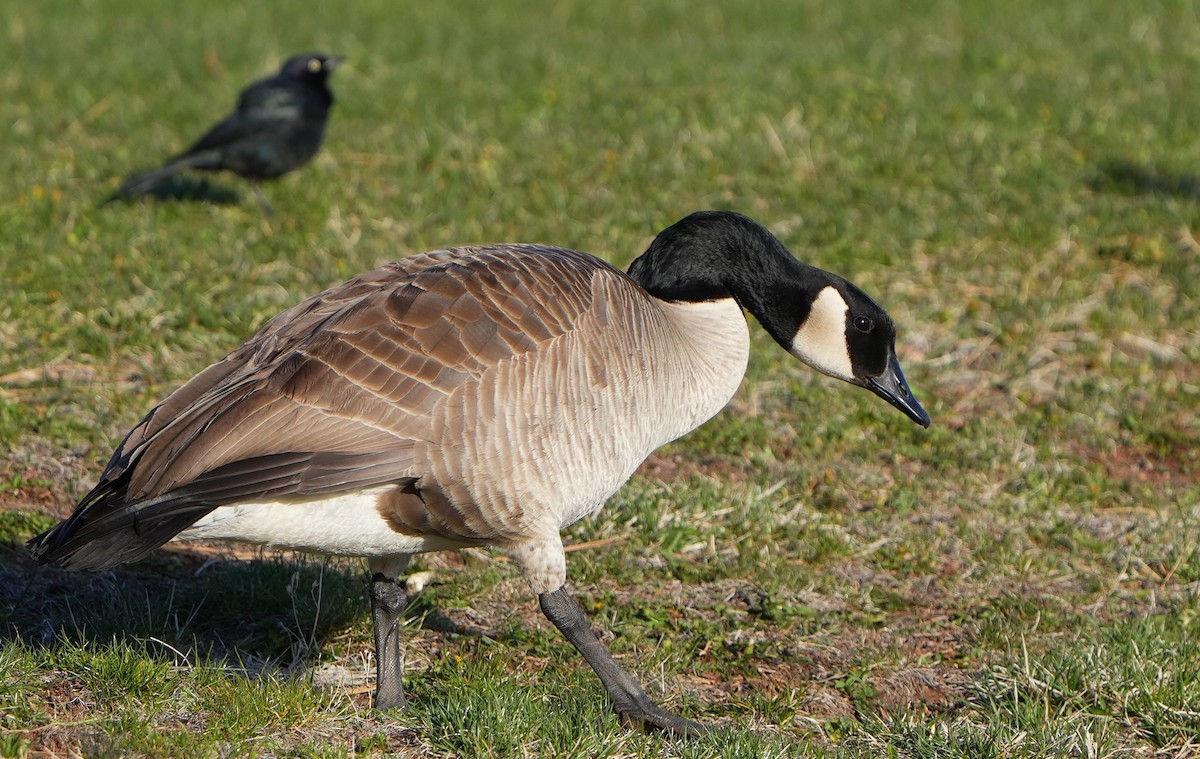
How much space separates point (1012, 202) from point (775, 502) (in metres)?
3.73


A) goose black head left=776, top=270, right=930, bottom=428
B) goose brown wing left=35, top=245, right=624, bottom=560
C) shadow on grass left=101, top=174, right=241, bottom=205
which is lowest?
shadow on grass left=101, top=174, right=241, bottom=205

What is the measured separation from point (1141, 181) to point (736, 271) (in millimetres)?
5365

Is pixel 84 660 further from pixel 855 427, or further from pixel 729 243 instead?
pixel 855 427

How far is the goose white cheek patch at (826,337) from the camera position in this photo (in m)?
4.38

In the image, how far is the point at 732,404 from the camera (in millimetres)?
6387

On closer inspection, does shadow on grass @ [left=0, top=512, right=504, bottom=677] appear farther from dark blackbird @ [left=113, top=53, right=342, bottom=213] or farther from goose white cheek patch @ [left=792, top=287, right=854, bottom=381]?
dark blackbird @ [left=113, top=53, right=342, bottom=213]

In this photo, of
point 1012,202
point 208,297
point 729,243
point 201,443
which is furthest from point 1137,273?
point 201,443

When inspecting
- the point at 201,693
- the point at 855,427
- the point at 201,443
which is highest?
the point at 201,443

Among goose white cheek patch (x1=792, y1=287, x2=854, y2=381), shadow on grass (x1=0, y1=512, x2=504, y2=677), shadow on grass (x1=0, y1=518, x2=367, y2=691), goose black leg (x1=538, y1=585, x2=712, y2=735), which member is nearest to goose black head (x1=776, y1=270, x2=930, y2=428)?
goose white cheek patch (x1=792, y1=287, x2=854, y2=381)

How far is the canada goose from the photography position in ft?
11.6

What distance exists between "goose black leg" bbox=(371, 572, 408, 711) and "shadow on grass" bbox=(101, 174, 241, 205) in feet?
15.4

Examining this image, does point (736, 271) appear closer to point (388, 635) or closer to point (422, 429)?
point (422, 429)

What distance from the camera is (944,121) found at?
973cm

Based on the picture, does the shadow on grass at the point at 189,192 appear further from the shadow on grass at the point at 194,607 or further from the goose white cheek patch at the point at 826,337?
the goose white cheek patch at the point at 826,337
